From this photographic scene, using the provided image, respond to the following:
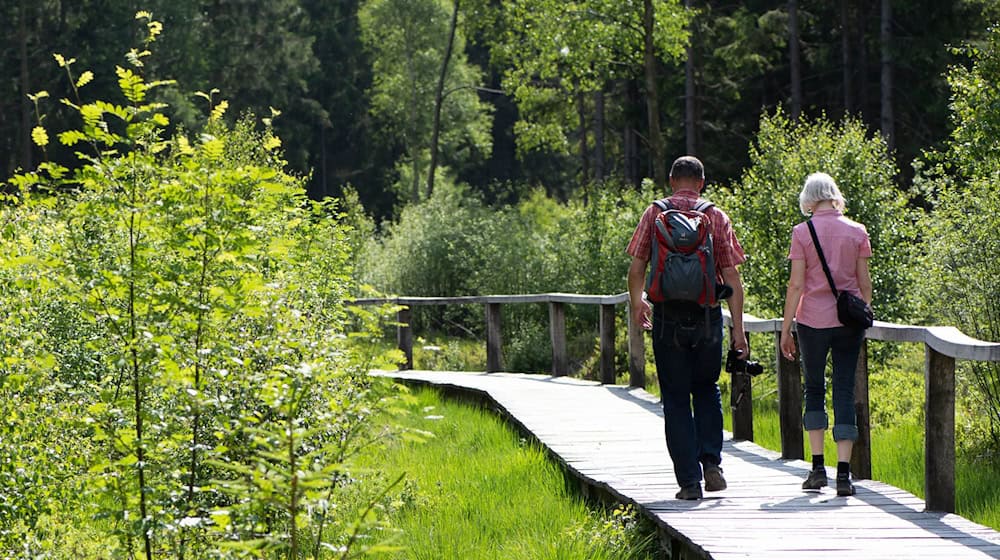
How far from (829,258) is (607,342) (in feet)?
23.6

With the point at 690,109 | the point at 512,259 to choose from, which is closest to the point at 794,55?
the point at 690,109

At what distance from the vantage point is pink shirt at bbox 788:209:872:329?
22.0ft

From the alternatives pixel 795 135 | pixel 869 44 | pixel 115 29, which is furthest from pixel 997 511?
pixel 115 29

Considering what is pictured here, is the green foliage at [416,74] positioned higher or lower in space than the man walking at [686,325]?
higher

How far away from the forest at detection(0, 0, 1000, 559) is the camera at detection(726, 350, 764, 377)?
2.10 metres

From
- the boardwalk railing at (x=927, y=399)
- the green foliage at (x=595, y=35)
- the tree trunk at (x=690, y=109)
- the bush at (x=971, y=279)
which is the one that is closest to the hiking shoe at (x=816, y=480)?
the boardwalk railing at (x=927, y=399)

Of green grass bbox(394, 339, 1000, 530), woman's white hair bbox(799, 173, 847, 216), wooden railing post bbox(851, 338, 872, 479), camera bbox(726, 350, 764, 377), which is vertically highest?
woman's white hair bbox(799, 173, 847, 216)

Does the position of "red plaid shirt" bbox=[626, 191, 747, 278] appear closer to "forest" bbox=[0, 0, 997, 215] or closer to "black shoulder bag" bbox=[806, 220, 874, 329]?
"black shoulder bag" bbox=[806, 220, 874, 329]

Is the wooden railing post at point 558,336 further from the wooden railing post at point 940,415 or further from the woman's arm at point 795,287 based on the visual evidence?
the wooden railing post at point 940,415

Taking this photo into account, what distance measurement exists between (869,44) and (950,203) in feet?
78.4

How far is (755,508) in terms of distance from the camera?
21.3ft

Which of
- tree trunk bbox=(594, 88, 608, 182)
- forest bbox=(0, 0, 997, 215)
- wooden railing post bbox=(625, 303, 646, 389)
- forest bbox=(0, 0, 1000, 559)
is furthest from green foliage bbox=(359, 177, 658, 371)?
wooden railing post bbox=(625, 303, 646, 389)

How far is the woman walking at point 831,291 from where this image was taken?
6719 mm

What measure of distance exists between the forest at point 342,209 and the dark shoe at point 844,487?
2.49m
